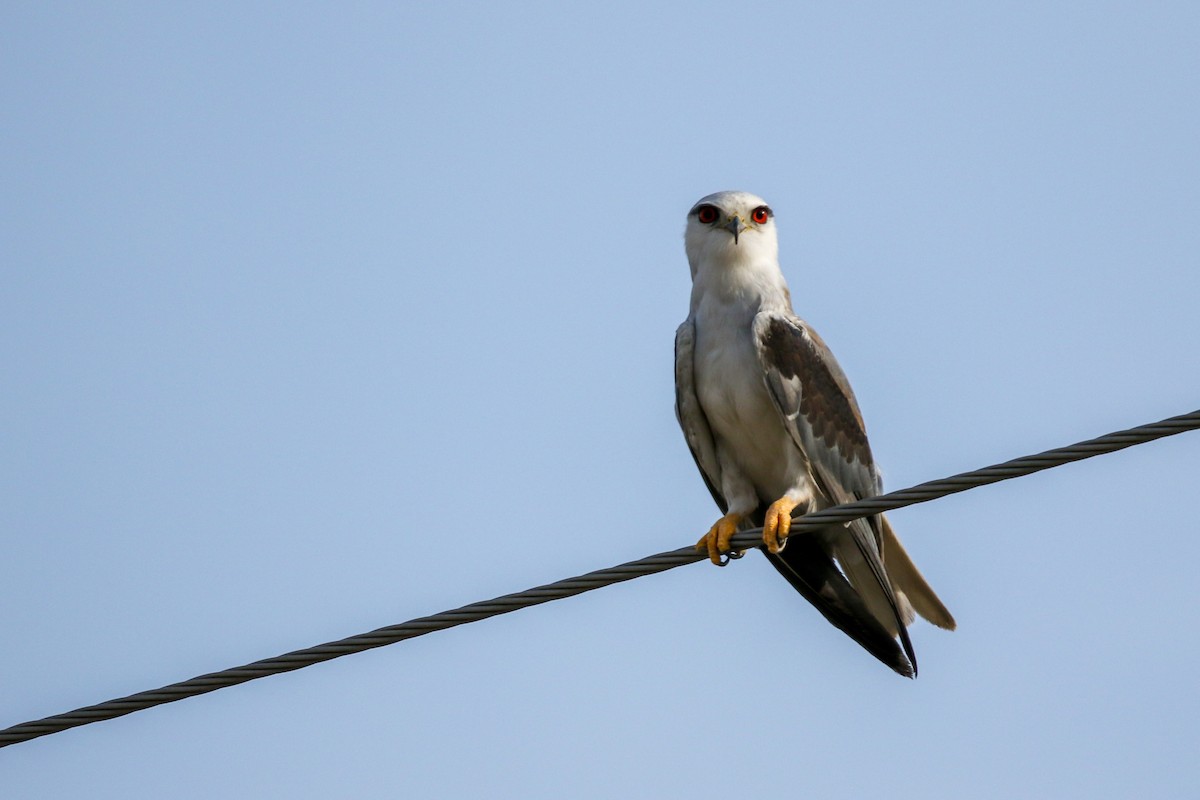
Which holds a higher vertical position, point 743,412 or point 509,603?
point 743,412

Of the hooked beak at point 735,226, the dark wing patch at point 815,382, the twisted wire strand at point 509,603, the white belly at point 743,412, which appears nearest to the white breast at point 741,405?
the white belly at point 743,412

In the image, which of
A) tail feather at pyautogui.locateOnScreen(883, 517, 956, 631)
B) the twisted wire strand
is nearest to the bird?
tail feather at pyautogui.locateOnScreen(883, 517, 956, 631)

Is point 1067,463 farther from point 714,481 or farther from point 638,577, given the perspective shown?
point 714,481

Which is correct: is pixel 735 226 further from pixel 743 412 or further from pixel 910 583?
pixel 910 583

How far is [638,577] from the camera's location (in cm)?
467

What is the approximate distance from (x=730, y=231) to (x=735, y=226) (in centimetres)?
4

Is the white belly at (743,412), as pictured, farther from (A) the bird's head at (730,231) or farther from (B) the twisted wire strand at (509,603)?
(B) the twisted wire strand at (509,603)

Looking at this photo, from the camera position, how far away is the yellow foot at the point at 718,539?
6363mm

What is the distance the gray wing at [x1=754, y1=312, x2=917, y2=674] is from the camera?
21.6 feet

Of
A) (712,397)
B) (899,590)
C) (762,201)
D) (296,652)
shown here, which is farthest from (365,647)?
(762,201)

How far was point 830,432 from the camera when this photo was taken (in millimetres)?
6742

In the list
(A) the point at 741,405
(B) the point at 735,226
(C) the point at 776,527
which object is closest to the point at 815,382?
(A) the point at 741,405

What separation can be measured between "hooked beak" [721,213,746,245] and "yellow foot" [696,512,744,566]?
1.49 m

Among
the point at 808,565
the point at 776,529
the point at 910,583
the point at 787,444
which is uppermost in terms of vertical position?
the point at 787,444
